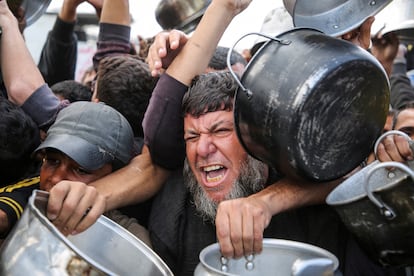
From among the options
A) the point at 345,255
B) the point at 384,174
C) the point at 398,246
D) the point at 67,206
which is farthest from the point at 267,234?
the point at 67,206

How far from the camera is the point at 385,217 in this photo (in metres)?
1.33

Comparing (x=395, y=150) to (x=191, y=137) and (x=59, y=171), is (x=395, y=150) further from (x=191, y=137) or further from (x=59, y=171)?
(x=59, y=171)

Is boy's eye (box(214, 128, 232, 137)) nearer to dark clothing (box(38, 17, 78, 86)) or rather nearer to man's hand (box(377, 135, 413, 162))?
man's hand (box(377, 135, 413, 162))

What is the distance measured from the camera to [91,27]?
1098 cm

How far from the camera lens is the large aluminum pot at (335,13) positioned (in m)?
2.10

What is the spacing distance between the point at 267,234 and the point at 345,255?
26 cm

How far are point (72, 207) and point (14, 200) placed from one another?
364 millimetres

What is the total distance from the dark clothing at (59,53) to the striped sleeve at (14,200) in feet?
5.19

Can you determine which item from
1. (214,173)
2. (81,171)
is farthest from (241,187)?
(81,171)

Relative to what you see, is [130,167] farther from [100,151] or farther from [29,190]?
[29,190]

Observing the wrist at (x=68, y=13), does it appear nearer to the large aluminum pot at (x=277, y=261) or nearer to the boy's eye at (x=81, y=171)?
the boy's eye at (x=81, y=171)

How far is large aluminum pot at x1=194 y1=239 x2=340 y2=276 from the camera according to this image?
50.4 inches

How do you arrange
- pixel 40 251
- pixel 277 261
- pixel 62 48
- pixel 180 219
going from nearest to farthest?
1. pixel 40 251
2. pixel 277 261
3. pixel 180 219
4. pixel 62 48

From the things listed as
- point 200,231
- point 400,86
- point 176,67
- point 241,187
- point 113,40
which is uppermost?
point 176,67
